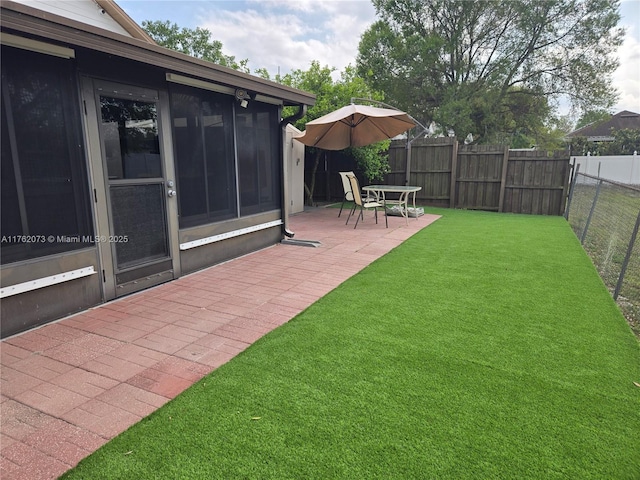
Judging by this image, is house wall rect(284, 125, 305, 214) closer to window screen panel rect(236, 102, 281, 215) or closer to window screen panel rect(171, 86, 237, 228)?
window screen panel rect(236, 102, 281, 215)

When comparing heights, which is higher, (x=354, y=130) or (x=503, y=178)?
(x=354, y=130)

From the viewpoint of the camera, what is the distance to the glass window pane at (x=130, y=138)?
3.33 meters

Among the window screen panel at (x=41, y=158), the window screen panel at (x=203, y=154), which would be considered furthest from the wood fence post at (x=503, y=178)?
the window screen panel at (x=41, y=158)

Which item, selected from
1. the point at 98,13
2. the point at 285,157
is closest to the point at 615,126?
the point at 285,157

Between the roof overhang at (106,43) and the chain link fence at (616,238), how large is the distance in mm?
4149

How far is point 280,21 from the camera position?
10609 mm

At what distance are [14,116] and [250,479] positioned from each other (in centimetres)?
280

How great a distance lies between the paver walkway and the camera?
179 centimetres

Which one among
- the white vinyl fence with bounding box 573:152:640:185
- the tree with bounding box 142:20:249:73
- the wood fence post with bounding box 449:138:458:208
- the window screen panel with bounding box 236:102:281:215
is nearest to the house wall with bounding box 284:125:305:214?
the window screen panel with bounding box 236:102:281:215

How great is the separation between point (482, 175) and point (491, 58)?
9.64 metres

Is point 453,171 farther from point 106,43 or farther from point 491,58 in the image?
point 491,58

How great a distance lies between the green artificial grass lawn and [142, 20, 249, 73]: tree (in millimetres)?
21596

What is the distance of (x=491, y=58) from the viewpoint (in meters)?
16.4

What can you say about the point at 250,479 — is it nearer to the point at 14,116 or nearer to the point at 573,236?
the point at 14,116
